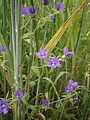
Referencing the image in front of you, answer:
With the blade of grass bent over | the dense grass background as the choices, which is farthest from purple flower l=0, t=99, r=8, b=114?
the blade of grass bent over

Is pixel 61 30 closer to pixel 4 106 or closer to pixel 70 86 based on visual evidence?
pixel 70 86

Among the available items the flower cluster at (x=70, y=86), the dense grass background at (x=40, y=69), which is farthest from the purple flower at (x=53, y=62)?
the flower cluster at (x=70, y=86)

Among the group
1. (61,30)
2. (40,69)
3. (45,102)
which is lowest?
(45,102)

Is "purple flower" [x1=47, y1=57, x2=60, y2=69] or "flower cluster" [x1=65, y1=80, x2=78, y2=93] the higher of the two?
"purple flower" [x1=47, y1=57, x2=60, y2=69]

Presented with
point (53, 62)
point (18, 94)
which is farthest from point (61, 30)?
point (18, 94)

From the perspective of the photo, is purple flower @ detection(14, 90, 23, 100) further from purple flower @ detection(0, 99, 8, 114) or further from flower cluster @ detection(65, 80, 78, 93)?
flower cluster @ detection(65, 80, 78, 93)

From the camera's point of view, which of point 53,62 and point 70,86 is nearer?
point 53,62

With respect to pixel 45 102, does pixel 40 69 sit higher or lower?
higher

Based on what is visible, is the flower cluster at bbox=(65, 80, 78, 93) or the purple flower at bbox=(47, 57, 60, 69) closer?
the purple flower at bbox=(47, 57, 60, 69)

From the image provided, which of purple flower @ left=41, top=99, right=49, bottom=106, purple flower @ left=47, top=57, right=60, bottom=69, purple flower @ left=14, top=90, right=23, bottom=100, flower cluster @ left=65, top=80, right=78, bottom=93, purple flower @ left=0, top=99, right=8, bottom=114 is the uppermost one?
purple flower @ left=47, top=57, right=60, bottom=69

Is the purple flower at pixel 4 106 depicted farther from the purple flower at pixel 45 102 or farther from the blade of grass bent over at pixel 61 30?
the blade of grass bent over at pixel 61 30
